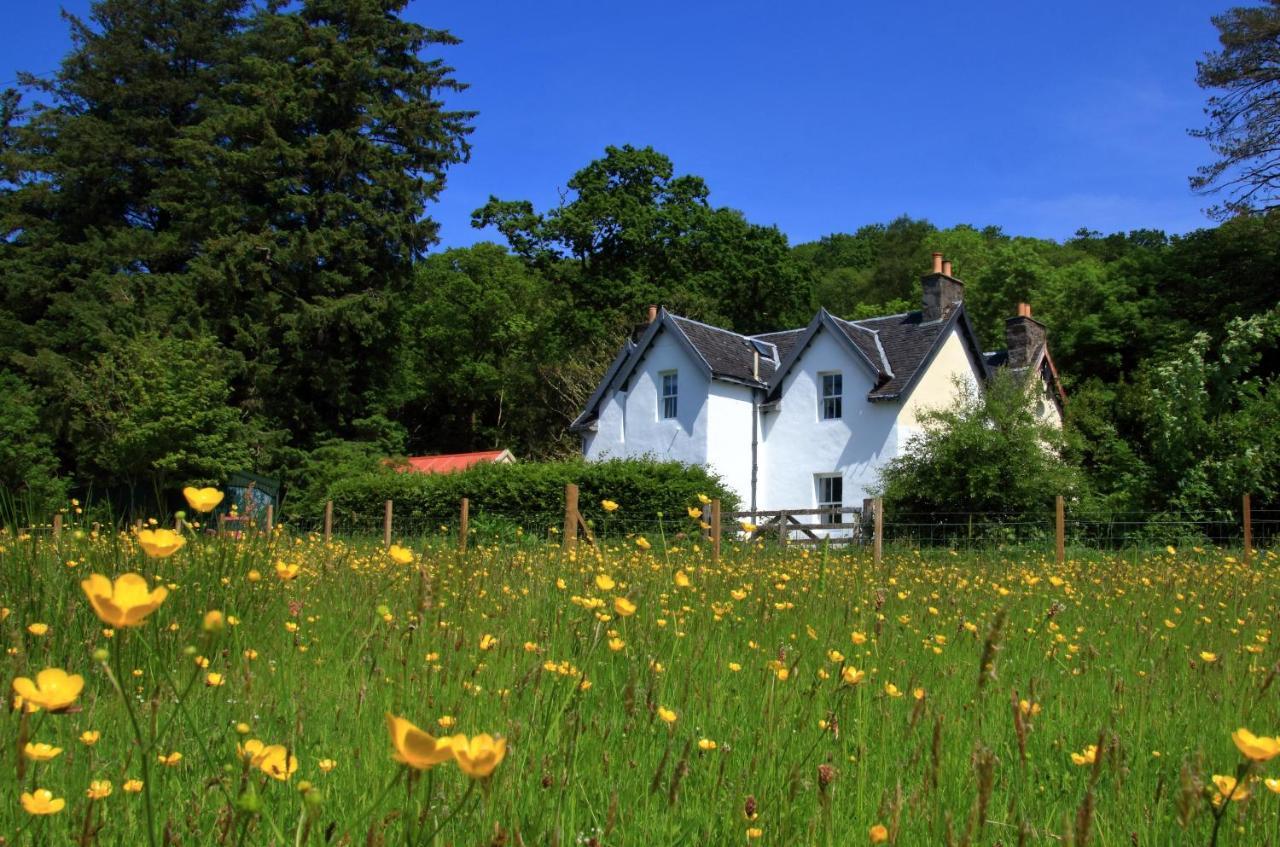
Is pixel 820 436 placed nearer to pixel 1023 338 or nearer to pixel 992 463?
pixel 992 463

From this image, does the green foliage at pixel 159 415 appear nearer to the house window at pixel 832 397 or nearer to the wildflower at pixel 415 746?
the house window at pixel 832 397

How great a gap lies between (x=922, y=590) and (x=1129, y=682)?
2593mm

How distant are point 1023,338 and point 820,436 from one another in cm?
756

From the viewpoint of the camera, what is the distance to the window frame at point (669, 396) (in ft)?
94.7

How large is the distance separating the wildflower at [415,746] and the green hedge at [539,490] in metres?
18.8

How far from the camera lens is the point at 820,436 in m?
27.2

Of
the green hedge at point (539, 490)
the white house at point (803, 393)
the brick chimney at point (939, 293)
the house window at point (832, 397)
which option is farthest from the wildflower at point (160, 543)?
the brick chimney at point (939, 293)

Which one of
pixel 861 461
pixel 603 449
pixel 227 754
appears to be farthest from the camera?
pixel 603 449

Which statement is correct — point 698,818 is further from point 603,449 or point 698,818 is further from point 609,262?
point 609,262

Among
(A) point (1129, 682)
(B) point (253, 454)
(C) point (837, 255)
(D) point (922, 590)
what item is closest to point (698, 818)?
(A) point (1129, 682)

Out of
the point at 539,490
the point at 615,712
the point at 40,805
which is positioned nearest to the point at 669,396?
the point at 539,490

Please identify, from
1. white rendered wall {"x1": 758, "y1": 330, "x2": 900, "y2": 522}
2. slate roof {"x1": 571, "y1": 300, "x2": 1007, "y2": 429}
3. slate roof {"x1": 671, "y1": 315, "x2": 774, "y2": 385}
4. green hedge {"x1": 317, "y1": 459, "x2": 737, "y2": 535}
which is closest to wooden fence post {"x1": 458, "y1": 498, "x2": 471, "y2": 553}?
green hedge {"x1": 317, "y1": 459, "x2": 737, "y2": 535}

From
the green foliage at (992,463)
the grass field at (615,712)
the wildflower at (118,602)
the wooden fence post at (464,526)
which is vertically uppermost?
the green foliage at (992,463)

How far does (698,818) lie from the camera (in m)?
2.39
